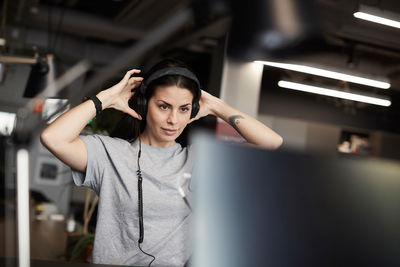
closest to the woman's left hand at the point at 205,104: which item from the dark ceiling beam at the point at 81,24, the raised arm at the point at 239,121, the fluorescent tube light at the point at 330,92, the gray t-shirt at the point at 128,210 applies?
the raised arm at the point at 239,121

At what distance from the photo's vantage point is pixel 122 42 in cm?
169

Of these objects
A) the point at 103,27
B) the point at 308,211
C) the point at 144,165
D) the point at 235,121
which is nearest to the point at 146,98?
the point at 144,165

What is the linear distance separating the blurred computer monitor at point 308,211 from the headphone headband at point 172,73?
0.69 metres

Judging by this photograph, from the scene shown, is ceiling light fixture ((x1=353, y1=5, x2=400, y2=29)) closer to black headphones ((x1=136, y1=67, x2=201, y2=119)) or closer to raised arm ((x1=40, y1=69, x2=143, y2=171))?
black headphones ((x1=136, y1=67, x2=201, y2=119))

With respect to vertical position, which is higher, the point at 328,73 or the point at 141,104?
the point at 328,73

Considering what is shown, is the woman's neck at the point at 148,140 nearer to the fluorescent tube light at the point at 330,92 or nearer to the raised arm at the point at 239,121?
the raised arm at the point at 239,121

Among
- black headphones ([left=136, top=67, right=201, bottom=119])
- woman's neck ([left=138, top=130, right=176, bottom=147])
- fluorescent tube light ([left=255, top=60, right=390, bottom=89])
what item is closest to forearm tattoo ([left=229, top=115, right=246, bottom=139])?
black headphones ([left=136, top=67, right=201, bottom=119])

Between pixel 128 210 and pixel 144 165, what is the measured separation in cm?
16

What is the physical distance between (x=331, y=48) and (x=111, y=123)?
1.24 metres

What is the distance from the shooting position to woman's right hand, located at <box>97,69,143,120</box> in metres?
1.37

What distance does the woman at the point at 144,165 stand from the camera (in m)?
A: 1.37

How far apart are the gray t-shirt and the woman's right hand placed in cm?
11

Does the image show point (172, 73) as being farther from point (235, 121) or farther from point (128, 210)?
point (128, 210)

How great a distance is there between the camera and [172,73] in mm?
1436
